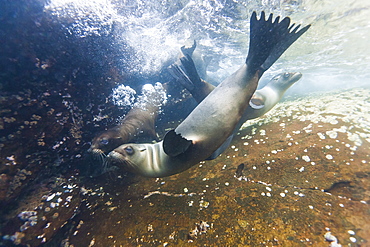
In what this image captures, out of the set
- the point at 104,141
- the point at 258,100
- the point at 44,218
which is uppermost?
the point at 104,141

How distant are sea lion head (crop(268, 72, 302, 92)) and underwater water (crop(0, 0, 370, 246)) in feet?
3.31

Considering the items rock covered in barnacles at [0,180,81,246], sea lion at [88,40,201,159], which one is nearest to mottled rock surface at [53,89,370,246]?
rock covered in barnacles at [0,180,81,246]

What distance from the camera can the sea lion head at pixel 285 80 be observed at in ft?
18.3

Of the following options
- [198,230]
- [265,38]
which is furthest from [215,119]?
[265,38]

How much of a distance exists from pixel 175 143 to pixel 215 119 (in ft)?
2.51

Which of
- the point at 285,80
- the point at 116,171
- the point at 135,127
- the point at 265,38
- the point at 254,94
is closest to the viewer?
the point at 265,38

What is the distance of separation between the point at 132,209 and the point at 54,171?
6.63 feet

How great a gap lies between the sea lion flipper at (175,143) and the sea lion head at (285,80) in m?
4.89

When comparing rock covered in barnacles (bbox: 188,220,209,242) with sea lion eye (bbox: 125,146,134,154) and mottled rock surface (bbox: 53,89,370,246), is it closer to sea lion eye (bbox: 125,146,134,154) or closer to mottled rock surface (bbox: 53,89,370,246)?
mottled rock surface (bbox: 53,89,370,246)

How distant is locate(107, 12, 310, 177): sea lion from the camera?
102 inches

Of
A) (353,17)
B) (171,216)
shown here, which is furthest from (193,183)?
(353,17)

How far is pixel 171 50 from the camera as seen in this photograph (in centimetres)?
1034

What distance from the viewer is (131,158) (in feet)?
9.96

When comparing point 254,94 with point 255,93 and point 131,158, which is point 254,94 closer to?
point 255,93
